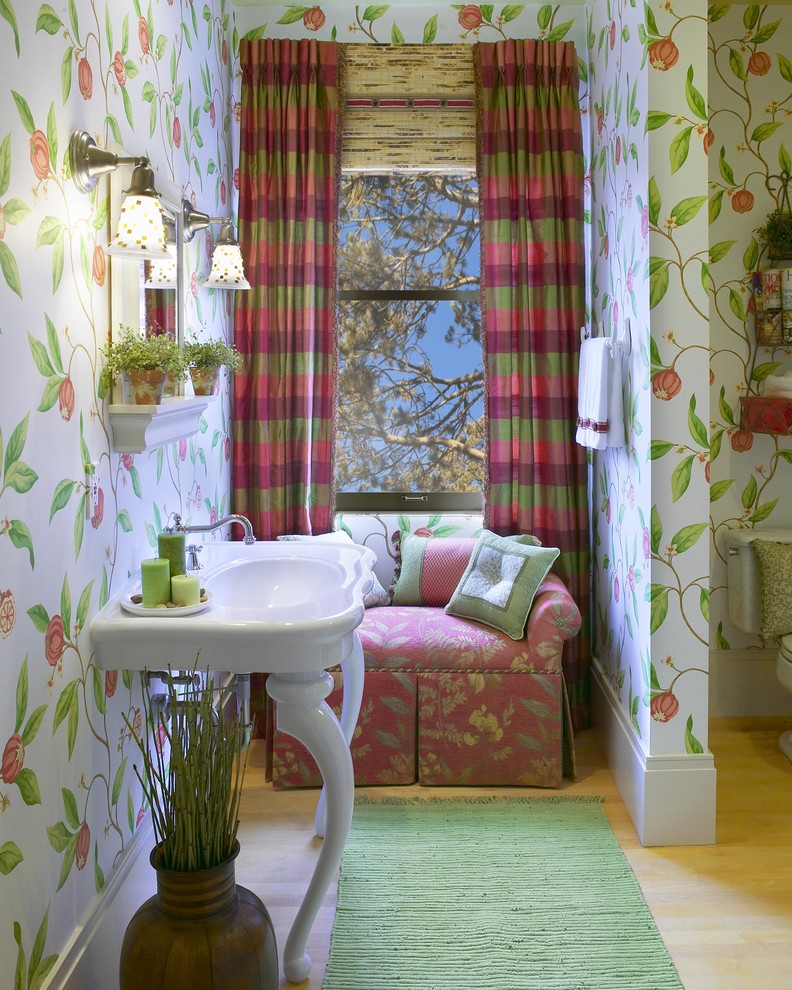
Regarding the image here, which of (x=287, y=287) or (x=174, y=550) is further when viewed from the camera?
(x=287, y=287)

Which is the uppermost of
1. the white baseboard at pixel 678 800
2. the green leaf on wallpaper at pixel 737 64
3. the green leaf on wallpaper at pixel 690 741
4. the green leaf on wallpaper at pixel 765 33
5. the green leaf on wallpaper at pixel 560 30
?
the green leaf on wallpaper at pixel 560 30

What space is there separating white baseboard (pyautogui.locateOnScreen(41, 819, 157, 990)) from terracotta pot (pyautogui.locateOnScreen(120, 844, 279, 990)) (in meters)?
0.11

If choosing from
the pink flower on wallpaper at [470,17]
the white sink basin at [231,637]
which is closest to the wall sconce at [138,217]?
the white sink basin at [231,637]

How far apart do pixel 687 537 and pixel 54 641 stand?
1766 mm

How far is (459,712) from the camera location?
3258 millimetres

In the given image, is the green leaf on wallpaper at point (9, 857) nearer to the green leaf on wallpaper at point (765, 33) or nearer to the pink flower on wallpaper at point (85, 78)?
the pink flower on wallpaper at point (85, 78)

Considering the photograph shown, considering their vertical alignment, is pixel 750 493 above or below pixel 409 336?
below

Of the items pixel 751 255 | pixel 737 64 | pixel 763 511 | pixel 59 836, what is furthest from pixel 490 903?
pixel 737 64

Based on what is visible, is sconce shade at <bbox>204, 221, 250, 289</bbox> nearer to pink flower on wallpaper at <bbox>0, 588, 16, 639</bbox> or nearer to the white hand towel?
the white hand towel

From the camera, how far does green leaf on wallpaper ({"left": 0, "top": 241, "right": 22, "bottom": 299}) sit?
63.4 inches

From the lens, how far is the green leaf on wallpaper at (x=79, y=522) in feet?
6.52

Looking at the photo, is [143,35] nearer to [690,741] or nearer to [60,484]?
[60,484]

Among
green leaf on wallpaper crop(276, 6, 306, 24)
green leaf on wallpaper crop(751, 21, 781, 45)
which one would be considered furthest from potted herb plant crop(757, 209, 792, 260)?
green leaf on wallpaper crop(276, 6, 306, 24)

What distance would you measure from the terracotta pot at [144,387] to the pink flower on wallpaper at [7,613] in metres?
0.69
